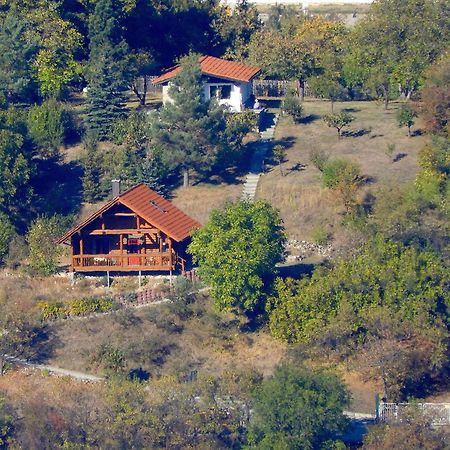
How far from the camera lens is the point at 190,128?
5719 cm

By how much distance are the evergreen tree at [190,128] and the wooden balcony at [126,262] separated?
6645mm

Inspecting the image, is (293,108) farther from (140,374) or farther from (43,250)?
(140,374)

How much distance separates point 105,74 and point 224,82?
6.38 m

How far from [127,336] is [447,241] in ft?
44.1

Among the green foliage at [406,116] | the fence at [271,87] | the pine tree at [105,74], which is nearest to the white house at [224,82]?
the pine tree at [105,74]

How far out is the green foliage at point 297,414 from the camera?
3959cm

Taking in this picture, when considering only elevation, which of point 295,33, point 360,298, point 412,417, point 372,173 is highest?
point 295,33

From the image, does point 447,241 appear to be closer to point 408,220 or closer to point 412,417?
point 408,220

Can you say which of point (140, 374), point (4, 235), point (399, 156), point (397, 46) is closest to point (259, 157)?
point (399, 156)

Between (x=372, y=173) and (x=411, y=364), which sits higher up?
(x=372, y=173)

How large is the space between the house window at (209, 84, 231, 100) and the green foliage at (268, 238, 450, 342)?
1894 centimetres

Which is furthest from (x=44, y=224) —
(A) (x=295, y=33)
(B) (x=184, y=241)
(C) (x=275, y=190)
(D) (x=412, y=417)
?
(A) (x=295, y=33)

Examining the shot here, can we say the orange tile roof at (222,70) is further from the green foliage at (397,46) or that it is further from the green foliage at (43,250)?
the green foliage at (43,250)

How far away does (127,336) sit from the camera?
48344 mm
